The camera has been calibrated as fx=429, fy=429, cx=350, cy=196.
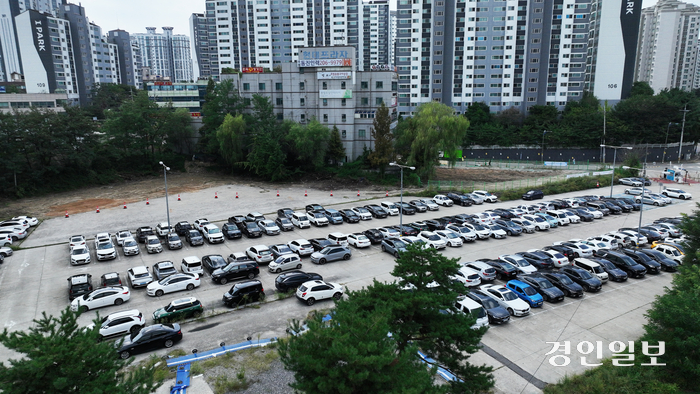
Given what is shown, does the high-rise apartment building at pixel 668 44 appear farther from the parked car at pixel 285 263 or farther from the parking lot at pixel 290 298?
the parked car at pixel 285 263

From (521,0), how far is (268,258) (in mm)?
81927

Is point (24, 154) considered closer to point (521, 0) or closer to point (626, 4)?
point (521, 0)

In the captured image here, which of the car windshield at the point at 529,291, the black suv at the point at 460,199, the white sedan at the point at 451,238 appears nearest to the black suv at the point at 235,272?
the white sedan at the point at 451,238

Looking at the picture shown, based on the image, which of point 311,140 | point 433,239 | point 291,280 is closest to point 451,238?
point 433,239

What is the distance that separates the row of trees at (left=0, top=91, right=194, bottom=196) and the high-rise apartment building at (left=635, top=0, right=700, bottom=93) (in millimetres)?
139853

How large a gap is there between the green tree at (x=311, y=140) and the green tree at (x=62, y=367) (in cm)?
4600

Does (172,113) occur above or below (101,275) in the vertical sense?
above

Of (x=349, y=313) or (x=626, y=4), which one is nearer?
(x=349, y=313)

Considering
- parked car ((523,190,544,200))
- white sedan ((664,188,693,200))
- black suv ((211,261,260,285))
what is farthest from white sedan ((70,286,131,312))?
white sedan ((664,188,693,200))

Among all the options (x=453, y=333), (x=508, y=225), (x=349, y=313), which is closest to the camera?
(x=349, y=313)

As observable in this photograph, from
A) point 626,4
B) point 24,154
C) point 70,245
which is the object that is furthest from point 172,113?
point 626,4

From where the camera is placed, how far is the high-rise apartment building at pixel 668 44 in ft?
438

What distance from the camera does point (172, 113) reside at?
63062mm

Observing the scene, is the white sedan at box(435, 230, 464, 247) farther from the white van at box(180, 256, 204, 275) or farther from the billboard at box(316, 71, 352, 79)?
the billboard at box(316, 71, 352, 79)
